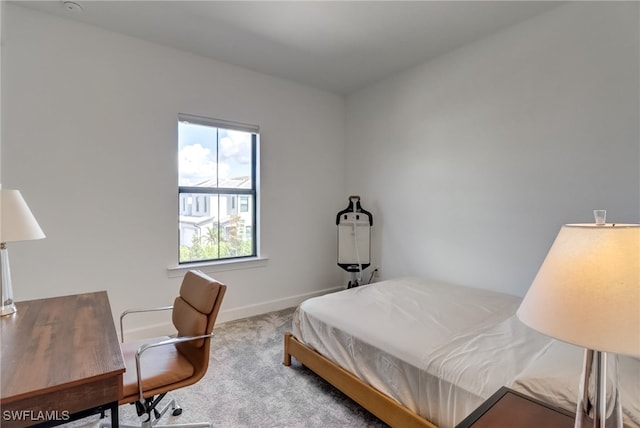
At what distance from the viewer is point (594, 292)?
69 centimetres

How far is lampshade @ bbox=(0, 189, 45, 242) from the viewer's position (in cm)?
147

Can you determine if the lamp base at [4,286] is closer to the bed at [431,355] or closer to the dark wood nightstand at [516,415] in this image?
the bed at [431,355]

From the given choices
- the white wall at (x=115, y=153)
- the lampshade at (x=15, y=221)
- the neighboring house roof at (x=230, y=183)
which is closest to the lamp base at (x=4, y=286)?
the lampshade at (x=15, y=221)

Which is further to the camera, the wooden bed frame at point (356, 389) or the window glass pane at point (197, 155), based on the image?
the window glass pane at point (197, 155)

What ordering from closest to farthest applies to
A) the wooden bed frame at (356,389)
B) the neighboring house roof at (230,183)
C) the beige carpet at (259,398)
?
the wooden bed frame at (356,389)
the beige carpet at (259,398)
the neighboring house roof at (230,183)

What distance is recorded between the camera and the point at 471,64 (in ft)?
9.95

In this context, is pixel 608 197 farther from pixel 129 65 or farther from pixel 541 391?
pixel 129 65

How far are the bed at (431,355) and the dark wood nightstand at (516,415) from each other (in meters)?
0.19

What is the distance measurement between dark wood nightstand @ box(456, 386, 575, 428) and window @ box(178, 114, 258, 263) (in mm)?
2926

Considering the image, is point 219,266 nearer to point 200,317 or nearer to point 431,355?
point 200,317

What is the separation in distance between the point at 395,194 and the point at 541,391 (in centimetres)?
267

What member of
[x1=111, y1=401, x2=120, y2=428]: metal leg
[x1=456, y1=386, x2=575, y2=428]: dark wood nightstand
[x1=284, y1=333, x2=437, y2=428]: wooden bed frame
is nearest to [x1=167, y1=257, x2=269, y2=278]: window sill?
[x1=284, y1=333, x2=437, y2=428]: wooden bed frame

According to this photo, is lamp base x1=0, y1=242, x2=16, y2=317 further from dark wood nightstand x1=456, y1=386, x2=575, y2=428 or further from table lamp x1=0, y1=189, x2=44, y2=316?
dark wood nightstand x1=456, y1=386, x2=575, y2=428

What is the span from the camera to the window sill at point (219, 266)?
3.14m
